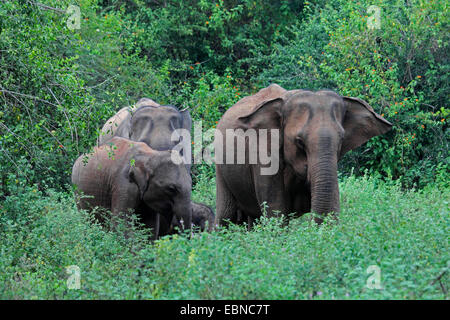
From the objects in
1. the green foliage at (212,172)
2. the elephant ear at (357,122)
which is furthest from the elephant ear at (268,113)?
the green foliage at (212,172)

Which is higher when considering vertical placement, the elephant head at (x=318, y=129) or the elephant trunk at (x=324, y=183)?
the elephant head at (x=318, y=129)

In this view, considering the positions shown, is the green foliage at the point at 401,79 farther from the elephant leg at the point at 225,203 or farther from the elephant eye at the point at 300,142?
the elephant eye at the point at 300,142

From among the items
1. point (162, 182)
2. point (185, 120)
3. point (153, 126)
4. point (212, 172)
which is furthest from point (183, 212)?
point (212, 172)

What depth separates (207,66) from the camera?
19641 mm

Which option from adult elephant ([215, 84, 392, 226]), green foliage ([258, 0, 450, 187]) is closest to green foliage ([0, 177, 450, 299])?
adult elephant ([215, 84, 392, 226])

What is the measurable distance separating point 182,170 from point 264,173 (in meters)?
1.24

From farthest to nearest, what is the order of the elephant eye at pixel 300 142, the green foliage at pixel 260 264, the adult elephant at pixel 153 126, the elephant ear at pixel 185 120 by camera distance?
1. the elephant ear at pixel 185 120
2. the adult elephant at pixel 153 126
3. the elephant eye at pixel 300 142
4. the green foliage at pixel 260 264

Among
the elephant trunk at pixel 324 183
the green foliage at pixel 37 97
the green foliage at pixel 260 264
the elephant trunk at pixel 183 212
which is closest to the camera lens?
the green foliage at pixel 260 264

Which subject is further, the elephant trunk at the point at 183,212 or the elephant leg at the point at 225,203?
the elephant leg at the point at 225,203

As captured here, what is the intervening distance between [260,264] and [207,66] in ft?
45.3

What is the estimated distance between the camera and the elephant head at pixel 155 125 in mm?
11305

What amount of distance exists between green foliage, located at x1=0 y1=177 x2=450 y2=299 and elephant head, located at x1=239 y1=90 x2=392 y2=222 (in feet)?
1.76

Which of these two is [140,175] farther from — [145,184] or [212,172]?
[212,172]

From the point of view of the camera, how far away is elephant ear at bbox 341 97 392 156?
30.1 ft
